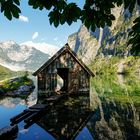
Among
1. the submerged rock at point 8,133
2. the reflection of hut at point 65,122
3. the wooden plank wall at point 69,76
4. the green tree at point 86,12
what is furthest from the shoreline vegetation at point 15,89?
the green tree at point 86,12

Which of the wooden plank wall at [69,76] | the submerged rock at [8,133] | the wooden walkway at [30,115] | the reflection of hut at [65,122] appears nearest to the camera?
the submerged rock at [8,133]

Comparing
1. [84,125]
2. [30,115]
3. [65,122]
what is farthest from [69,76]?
[84,125]

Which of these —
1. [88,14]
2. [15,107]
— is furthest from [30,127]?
[88,14]

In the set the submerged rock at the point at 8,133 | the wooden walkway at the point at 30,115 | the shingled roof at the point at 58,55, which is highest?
the shingled roof at the point at 58,55

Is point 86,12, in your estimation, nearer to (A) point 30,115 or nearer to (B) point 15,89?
(A) point 30,115

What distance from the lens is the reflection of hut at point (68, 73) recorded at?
118ft

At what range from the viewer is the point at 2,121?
19625mm

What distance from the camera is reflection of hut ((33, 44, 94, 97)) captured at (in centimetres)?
3597

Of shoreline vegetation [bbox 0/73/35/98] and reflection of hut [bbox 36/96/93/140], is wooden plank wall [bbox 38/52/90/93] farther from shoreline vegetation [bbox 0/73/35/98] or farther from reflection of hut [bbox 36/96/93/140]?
reflection of hut [bbox 36/96/93/140]

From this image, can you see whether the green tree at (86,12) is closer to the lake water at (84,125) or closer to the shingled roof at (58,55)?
the lake water at (84,125)

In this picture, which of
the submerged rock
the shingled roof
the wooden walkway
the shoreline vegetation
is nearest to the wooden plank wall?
the shingled roof

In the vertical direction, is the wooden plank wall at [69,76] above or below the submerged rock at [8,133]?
above

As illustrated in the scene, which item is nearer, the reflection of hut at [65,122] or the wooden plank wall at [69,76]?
the reflection of hut at [65,122]

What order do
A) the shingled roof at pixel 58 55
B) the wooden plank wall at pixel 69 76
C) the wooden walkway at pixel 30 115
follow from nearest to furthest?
the wooden walkway at pixel 30 115 < the shingled roof at pixel 58 55 < the wooden plank wall at pixel 69 76
